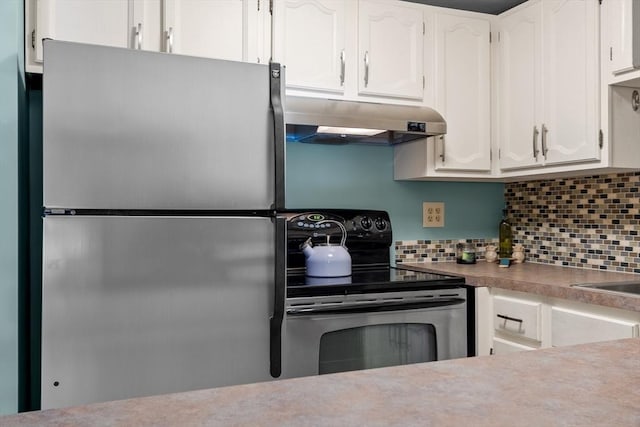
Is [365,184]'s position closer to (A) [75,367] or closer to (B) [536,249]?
(B) [536,249]

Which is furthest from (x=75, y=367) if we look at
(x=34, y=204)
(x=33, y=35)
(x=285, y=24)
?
(x=285, y=24)

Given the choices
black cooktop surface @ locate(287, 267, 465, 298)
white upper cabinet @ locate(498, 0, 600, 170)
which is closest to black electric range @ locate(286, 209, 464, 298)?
black cooktop surface @ locate(287, 267, 465, 298)

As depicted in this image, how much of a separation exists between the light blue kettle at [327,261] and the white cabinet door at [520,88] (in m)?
0.97

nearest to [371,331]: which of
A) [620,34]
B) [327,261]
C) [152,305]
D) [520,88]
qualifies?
[327,261]

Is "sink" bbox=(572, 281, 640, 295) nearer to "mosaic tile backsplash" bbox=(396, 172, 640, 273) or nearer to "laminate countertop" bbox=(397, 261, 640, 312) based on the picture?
"laminate countertop" bbox=(397, 261, 640, 312)

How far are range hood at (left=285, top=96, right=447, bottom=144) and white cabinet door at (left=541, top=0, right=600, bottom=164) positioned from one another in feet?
1.56

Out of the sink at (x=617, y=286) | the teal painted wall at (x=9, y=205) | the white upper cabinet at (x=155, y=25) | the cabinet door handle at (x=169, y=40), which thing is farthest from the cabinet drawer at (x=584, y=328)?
the teal painted wall at (x=9, y=205)

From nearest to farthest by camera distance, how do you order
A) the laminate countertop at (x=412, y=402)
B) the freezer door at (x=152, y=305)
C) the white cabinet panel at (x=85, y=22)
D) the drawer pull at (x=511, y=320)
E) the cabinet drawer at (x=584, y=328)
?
the laminate countertop at (x=412, y=402)
the freezer door at (x=152, y=305)
the cabinet drawer at (x=584, y=328)
the white cabinet panel at (x=85, y=22)
the drawer pull at (x=511, y=320)

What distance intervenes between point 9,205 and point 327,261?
1.15m

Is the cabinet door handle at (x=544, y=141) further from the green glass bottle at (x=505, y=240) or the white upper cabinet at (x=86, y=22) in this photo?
the white upper cabinet at (x=86, y=22)

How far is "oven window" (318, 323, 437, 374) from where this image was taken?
1.96 metres

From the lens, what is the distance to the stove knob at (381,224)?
2629mm

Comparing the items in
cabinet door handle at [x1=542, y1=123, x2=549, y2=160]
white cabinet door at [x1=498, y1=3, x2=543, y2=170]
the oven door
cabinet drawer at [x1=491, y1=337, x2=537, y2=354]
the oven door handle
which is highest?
white cabinet door at [x1=498, y1=3, x2=543, y2=170]

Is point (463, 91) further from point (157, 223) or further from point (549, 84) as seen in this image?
point (157, 223)
